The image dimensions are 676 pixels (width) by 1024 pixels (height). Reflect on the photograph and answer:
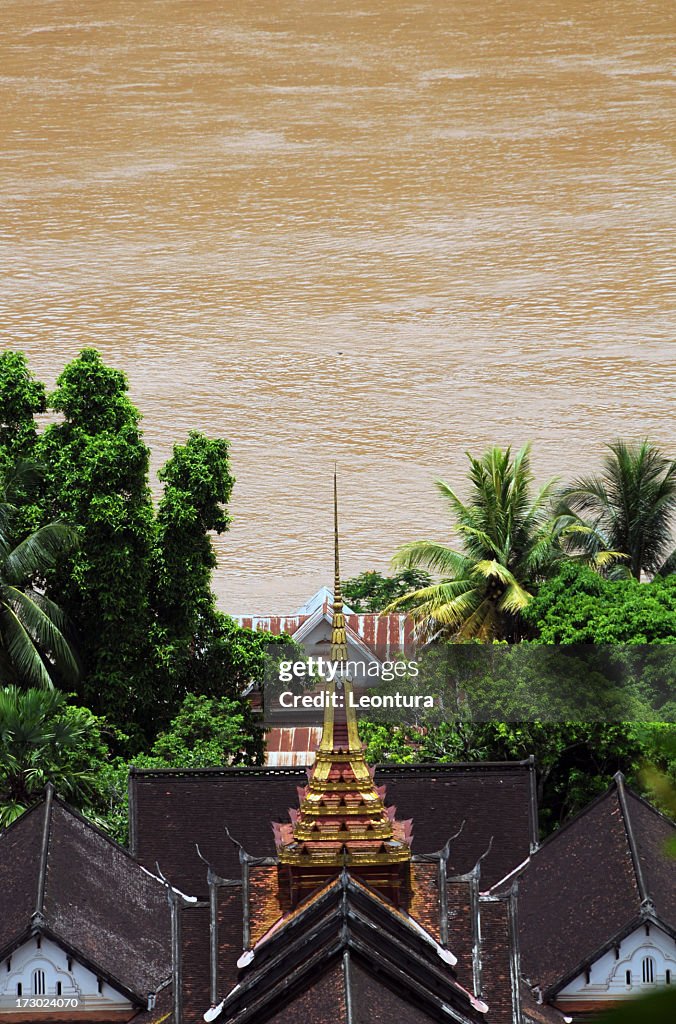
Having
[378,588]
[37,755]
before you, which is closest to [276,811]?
[37,755]

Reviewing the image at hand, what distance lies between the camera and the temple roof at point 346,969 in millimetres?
15547

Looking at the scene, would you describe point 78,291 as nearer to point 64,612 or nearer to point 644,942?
point 64,612

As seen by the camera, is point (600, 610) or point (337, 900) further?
point (600, 610)

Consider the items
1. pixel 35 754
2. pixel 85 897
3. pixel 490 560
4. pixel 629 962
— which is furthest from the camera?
pixel 490 560

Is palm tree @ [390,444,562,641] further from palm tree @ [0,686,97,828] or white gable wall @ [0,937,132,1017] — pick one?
white gable wall @ [0,937,132,1017]

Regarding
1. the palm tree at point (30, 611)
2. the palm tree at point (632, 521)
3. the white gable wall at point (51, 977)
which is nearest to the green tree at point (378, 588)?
the palm tree at point (632, 521)

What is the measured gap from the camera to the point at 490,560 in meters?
35.3

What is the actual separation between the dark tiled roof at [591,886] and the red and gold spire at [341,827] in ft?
14.7

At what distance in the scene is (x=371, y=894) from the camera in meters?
16.4

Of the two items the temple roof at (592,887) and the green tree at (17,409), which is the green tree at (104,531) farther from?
the temple roof at (592,887)

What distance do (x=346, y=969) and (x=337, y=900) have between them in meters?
0.72

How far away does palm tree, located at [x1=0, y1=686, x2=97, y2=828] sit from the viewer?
85.3ft

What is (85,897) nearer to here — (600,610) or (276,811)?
(276,811)

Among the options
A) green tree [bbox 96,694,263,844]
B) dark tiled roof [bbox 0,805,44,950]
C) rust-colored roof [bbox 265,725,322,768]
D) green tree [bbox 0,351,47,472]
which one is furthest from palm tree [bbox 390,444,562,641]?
dark tiled roof [bbox 0,805,44,950]
